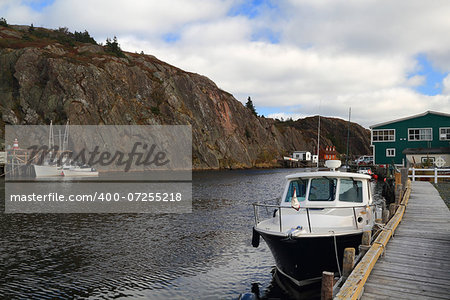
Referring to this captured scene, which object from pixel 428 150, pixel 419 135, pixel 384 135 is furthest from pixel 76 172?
pixel 419 135

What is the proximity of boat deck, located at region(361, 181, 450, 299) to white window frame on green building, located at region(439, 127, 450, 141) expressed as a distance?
48578 mm

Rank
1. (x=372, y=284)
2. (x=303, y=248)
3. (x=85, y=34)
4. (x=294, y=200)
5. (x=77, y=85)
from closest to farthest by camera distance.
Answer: (x=372, y=284)
(x=303, y=248)
(x=294, y=200)
(x=77, y=85)
(x=85, y=34)

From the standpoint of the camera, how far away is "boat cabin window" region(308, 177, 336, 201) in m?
15.0

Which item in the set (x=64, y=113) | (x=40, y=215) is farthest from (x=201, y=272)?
(x=64, y=113)

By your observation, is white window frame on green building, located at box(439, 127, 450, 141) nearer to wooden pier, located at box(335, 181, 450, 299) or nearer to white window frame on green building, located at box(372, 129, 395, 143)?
white window frame on green building, located at box(372, 129, 395, 143)

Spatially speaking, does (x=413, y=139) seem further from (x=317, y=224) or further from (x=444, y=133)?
(x=317, y=224)

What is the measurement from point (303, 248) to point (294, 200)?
5.98 ft

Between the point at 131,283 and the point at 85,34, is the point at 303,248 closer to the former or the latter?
the point at 131,283

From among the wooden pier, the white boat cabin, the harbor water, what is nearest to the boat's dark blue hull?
the white boat cabin

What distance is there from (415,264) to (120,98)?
327 ft

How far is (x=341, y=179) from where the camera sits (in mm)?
15094

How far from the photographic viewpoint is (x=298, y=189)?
51.6 ft

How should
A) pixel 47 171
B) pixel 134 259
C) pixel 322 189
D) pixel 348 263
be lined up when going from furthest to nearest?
pixel 47 171
pixel 134 259
pixel 322 189
pixel 348 263

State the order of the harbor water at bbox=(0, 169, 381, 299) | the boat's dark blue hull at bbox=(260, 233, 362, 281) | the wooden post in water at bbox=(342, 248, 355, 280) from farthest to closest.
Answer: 1. the harbor water at bbox=(0, 169, 381, 299)
2. the boat's dark blue hull at bbox=(260, 233, 362, 281)
3. the wooden post in water at bbox=(342, 248, 355, 280)
